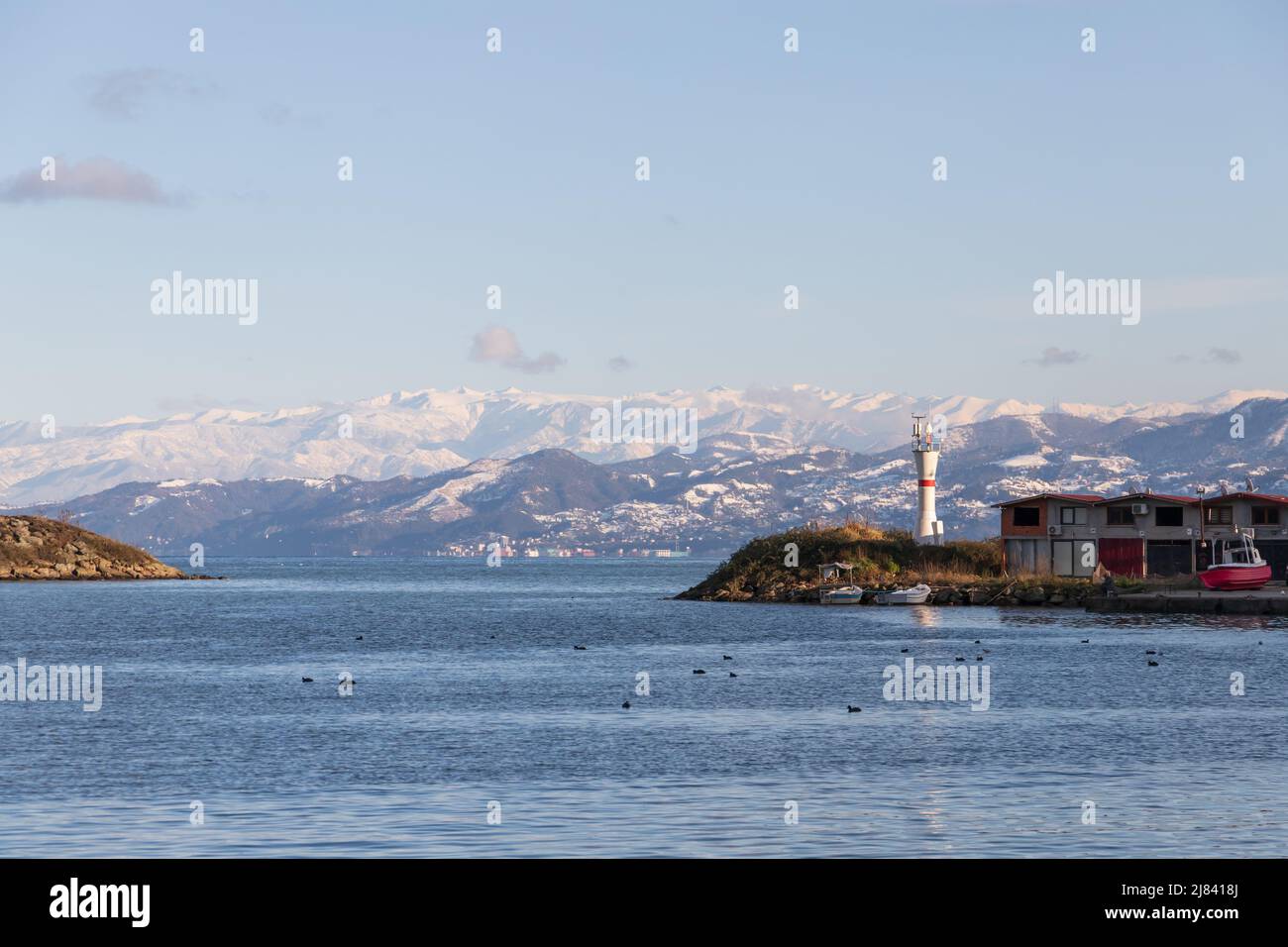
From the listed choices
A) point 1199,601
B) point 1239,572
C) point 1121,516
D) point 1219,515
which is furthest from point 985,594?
point 1199,601

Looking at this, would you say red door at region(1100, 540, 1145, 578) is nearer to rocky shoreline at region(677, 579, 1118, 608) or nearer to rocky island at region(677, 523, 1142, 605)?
rocky island at region(677, 523, 1142, 605)

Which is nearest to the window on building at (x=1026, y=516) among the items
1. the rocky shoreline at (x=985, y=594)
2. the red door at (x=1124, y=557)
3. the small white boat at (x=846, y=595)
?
the rocky shoreline at (x=985, y=594)

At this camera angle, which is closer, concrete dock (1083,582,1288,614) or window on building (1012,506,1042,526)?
concrete dock (1083,582,1288,614)

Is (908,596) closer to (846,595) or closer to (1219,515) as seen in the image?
(846,595)

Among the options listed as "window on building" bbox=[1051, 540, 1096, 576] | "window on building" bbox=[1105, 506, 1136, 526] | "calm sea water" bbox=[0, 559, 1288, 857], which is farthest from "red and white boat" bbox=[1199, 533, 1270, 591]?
"calm sea water" bbox=[0, 559, 1288, 857]

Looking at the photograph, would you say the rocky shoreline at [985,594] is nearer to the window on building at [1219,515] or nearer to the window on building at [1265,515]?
the window on building at [1219,515]

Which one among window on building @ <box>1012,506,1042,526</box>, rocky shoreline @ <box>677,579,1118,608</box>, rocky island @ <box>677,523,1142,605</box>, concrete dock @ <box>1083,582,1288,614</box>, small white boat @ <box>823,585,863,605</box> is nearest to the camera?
concrete dock @ <box>1083,582,1288,614</box>
